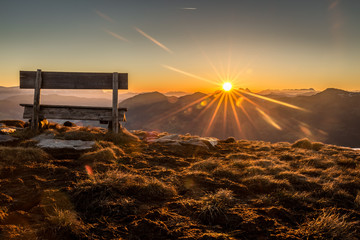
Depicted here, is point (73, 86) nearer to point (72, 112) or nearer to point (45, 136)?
point (72, 112)

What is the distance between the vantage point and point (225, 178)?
4758 mm

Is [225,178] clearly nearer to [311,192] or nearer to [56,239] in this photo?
[311,192]

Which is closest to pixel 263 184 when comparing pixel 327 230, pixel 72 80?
pixel 327 230

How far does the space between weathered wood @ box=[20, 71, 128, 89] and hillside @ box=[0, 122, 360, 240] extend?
4084 mm

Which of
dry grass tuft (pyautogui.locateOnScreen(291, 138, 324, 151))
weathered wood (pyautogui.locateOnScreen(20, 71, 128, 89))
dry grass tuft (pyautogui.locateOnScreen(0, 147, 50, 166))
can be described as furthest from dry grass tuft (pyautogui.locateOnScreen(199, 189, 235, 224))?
dry grass tuft (pyautogui.locateOnScreen(291, 138, 324, 151))

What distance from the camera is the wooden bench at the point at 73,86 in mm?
8828

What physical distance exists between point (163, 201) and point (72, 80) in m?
7.76

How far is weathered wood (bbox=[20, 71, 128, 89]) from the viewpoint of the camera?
885 cm

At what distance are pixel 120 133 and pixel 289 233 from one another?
7685 millimetres

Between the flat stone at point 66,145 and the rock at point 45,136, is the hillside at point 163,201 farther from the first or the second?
the rock at point 45,136

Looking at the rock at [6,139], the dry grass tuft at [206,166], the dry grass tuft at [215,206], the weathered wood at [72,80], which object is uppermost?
the weathered wood at [72,80]

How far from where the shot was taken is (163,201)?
3.40 m

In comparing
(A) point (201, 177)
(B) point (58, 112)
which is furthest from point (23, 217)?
(B) point (58, 112)

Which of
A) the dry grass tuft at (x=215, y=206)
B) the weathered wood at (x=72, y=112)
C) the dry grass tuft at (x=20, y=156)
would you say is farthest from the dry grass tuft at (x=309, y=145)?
the dry grass tuft at (x=20, y=156)
